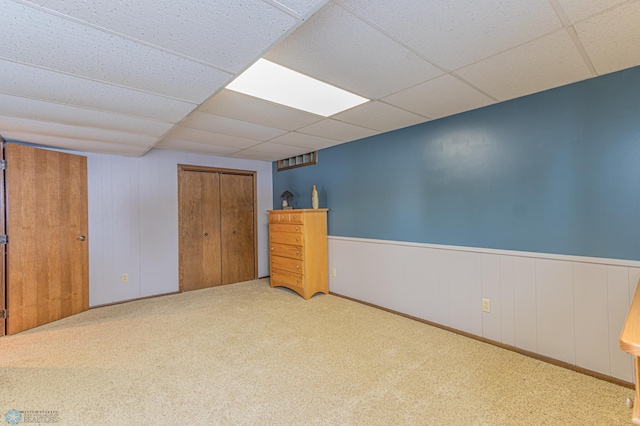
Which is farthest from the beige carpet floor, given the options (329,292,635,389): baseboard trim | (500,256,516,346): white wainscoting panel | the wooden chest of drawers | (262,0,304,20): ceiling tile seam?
(262,0,304,20): ceiling tile seam

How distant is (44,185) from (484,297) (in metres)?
4.61

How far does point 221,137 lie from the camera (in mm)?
3393

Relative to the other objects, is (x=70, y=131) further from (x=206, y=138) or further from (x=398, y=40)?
(x=398, y=40)

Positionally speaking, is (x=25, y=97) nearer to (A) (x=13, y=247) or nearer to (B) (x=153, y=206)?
(A) (x=13, y=247)

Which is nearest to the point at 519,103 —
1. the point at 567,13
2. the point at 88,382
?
the point at 567,13

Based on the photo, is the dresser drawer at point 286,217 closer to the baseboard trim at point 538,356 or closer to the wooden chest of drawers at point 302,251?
the wooden chest of drawers at point 302,251

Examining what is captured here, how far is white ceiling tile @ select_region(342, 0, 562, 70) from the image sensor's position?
1.31 metres

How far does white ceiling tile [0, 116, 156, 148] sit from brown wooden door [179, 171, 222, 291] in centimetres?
131

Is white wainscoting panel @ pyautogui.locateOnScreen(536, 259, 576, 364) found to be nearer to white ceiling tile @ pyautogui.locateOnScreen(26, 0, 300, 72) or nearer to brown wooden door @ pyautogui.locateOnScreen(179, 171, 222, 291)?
white ceiling tile @ pyautogui.locateOnScreen(26, 0, 300, 72)

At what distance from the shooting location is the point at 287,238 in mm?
4113

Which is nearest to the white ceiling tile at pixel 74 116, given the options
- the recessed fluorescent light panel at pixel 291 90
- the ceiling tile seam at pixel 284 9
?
the recessed fluorescent light panel at pixel 291 90

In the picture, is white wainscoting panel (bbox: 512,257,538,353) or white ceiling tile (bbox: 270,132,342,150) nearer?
white wainscoting panel (bbox: 512,257,538,353)

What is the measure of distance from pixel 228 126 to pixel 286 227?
5.48ft

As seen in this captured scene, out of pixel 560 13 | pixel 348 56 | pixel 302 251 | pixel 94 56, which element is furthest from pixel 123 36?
pixel 302 251
